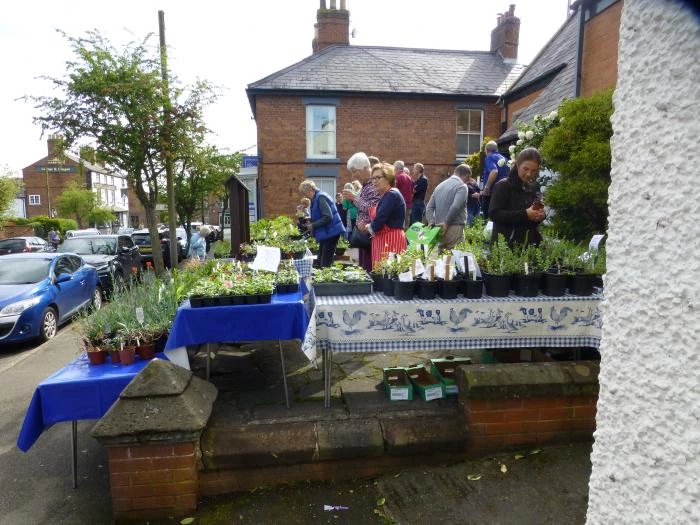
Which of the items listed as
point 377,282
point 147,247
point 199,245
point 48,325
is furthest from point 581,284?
point 147,247

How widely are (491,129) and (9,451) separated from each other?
18.0 metres

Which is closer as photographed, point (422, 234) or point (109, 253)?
point (422, 234)

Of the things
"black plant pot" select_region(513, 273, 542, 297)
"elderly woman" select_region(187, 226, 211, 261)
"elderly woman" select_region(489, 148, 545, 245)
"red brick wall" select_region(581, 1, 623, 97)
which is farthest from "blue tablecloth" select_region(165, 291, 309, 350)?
"red brick wall" select_region(581, 1, 623, 97)

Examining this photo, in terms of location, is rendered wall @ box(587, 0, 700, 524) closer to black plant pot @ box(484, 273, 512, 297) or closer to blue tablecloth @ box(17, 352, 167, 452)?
black plant pot @ box(484, 273, 512, 297)

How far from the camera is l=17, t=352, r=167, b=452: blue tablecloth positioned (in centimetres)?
299

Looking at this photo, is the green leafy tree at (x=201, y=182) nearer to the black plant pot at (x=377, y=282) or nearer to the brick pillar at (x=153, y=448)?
the black plant pot at (x=377, y=282)

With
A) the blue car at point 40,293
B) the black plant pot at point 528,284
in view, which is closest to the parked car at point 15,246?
the blue car at point 40,293

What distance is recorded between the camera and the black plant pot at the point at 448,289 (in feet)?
11.4

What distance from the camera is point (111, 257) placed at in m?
11.5

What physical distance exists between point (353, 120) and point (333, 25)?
508 centimetres

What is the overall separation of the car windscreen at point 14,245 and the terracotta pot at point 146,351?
1985 cm

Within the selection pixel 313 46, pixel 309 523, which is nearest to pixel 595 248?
pixel 309 523

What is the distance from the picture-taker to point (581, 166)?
5043 mm

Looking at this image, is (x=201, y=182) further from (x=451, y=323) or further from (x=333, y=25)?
(x=451, y=323)
